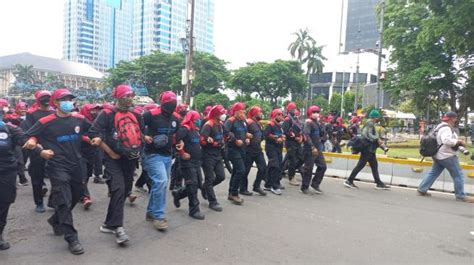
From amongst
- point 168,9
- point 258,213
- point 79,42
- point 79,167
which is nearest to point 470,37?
point 258,213

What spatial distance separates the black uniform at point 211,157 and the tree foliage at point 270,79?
148 ft

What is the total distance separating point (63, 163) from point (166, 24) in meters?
57.4

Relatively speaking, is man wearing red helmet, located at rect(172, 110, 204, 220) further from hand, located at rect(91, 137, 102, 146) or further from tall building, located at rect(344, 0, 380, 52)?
tall building, located at rect(344, 0, 380, 52)

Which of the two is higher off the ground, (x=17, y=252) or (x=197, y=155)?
(x=197, y=155)

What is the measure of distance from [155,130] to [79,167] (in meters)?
1.12

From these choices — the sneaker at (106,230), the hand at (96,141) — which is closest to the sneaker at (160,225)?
the sneaker at (106,230)

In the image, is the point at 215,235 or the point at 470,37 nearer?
the point at 215,235

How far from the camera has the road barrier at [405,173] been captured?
969 cm

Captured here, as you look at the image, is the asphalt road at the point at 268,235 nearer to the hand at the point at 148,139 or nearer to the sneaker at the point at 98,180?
the sneaker at the point at 98,180

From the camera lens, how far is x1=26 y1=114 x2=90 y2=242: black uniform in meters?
4.59

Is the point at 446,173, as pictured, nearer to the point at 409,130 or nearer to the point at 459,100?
the point at 459,100

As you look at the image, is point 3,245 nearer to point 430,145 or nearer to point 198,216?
point 198,216

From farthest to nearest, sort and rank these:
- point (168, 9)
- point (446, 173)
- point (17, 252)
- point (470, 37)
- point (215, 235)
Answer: point (168, 9) → point (470, 37) → point (446, 173) → point (215, 235) → point (17, 252)

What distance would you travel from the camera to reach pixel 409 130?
164ft
